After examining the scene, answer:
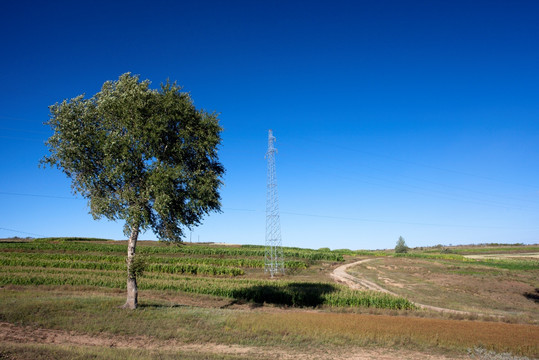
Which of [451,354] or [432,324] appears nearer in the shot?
[451,354]

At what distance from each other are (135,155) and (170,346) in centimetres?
1278

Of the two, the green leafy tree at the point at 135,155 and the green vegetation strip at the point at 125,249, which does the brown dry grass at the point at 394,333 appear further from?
the green vegetation strip at the point at 125,249

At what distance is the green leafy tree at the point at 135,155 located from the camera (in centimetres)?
2233

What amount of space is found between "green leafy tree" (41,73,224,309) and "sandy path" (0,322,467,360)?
5711 millimetres

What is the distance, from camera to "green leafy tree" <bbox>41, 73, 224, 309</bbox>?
22.3 meters

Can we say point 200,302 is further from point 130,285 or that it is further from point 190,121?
point 190,121

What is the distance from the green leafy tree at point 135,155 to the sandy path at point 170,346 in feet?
18.7

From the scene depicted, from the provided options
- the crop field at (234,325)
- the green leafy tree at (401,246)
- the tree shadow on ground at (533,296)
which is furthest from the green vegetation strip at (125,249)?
the green leafy tree at (401,246)

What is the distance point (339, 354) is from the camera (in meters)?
16.0

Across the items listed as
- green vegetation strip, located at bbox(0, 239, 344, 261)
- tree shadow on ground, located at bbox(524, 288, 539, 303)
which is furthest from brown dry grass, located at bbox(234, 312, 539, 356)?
green vegetation strip, located at bbox(0, 239, 344, 261)

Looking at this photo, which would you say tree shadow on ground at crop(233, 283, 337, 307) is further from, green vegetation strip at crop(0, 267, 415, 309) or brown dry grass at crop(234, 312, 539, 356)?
brown dry grass at crop(234, 312, 539, 356)

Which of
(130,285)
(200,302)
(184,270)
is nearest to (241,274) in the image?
(184,270)

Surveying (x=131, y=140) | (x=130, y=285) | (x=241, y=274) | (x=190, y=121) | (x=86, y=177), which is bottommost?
(x=241, y=274)

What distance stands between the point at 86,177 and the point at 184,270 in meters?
37.1
